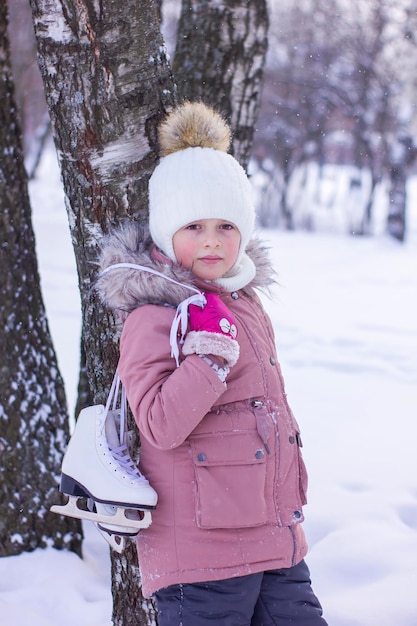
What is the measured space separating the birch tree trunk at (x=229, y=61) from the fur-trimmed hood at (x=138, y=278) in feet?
4.91

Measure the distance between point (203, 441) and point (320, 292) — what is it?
762 centimetres

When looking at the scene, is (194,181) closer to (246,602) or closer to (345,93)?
(246,602)

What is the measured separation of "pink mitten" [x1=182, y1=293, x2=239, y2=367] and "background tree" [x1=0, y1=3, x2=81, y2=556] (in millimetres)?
1392

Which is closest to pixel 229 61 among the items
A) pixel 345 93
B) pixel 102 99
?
pixel 102 99

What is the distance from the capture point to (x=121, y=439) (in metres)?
1.91

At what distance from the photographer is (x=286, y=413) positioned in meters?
1.86

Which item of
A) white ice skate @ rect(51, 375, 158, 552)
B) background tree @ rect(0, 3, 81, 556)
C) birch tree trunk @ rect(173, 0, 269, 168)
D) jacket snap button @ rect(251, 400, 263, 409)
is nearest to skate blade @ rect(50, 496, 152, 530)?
white ice skate @ rect(51, 375, 158, 552)

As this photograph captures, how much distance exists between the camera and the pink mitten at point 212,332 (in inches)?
65.1

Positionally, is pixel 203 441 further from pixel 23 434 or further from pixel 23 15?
pixel 23 15

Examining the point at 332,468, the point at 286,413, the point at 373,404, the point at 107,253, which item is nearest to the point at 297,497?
the point at 286,413

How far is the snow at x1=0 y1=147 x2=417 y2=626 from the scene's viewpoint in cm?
273

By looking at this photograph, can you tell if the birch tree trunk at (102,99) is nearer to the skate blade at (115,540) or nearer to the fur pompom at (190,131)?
the fur pompom at (190,131)

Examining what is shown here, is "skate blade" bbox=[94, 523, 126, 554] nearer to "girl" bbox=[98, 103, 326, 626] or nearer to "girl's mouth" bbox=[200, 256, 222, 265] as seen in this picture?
"girl" bbox=[98, 103, 326, 626]

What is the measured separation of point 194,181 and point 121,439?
2.23 feet
